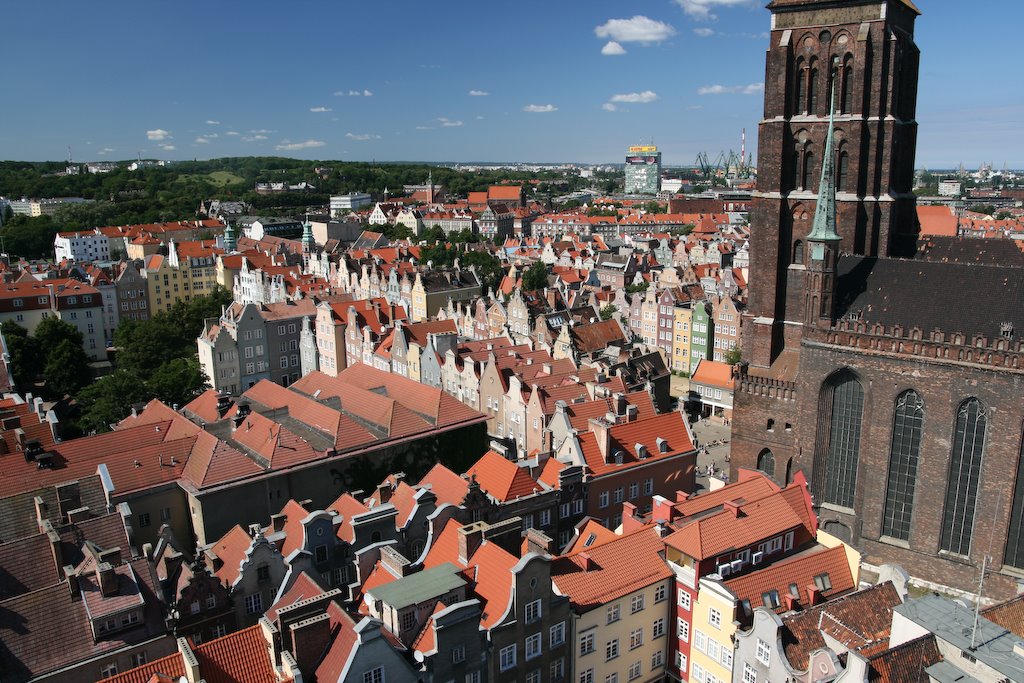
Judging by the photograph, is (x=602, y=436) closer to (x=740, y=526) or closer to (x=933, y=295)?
(x=740, y=526)

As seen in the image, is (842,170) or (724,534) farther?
(842,170)

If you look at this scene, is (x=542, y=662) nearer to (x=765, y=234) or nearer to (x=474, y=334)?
(x=765, y=234)

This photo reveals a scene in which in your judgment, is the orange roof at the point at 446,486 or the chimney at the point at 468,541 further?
the orange roof at the point at 446,486

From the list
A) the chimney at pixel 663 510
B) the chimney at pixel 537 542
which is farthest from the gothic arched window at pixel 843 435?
the chimney at pixel 537 542

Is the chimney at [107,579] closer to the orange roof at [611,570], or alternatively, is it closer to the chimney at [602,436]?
the orange roof at [611,570]

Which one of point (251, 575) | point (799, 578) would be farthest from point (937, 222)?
point (251, 575)

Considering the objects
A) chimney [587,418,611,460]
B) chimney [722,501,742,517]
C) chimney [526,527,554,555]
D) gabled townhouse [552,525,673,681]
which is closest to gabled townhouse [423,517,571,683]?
gabled townhouse [552,525,673,681]

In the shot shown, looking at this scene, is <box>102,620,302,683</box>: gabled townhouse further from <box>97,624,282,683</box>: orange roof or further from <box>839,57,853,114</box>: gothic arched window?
<box>839,57,853,114</box>: gothic arched window
